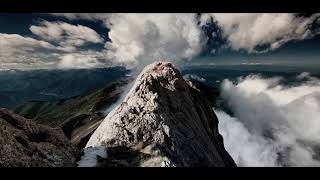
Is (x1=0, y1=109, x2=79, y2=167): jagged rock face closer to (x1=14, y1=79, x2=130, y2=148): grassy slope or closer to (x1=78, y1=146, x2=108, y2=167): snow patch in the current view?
(x1=78, y1=146, x2=108, y2=167): snow patch

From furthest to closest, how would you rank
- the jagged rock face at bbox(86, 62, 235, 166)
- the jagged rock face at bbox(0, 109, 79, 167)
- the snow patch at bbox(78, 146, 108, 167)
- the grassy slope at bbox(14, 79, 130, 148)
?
the grassy slope at bbox(14, 79, 130, 148) < the jagged rock face at bbox(86, 62, 235, 166) < the snow patch at bbox(78, 146, 108, 167) < the jagged rock face at bbox(0, 109, 79, 167)

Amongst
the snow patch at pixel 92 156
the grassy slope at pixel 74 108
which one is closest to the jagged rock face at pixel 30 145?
the snow patch at pixel 92 156

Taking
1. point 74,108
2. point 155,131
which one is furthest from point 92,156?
point 74,108

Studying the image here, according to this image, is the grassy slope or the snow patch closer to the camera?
the snow patch

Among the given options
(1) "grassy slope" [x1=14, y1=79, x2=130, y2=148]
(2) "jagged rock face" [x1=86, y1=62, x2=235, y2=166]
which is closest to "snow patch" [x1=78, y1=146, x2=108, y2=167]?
(2) "jagged rock face" [x1=86, y1=62, x2=235, y2=166]

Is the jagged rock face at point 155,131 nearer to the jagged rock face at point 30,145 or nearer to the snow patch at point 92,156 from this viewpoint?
the snow patch at point 92,156
